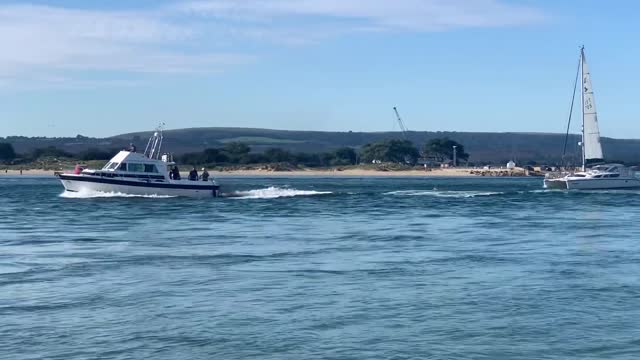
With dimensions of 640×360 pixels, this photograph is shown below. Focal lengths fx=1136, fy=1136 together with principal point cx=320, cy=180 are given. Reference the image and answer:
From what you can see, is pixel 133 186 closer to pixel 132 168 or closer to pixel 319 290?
pixel 132 168

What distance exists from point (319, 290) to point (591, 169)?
82.7 meters

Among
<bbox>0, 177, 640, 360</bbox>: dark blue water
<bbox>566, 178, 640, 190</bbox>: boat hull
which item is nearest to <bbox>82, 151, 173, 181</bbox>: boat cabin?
<bbox>0, 177, 640, 360</bbox>: dark blue water

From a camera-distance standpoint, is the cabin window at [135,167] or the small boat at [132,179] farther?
the cabin window at [135,167]

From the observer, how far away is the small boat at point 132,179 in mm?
79375

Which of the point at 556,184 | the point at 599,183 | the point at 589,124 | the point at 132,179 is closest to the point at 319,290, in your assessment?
the point at 132,179

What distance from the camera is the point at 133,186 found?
79938 millimetres

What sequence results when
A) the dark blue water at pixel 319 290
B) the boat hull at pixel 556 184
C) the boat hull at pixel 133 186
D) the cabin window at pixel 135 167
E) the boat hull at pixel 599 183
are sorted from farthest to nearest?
the boat hull at pixel 556 184 < the boat hull at pixel 599 183 < the cabin window at pixel 135 167 < the boat hull at pixel 133 186 < the dark blue water at pixel 319 290

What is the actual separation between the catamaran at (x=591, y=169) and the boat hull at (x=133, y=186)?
3660 cm

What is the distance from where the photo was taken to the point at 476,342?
22.2 m

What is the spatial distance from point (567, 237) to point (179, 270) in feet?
64.6

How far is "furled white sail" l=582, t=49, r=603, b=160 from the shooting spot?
354ft

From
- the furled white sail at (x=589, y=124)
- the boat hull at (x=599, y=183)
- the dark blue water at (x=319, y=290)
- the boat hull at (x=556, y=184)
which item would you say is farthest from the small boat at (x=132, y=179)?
the furled white sail at (x=589, y=124)

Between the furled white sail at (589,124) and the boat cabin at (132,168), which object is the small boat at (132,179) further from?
the furled white sail at (589,124)

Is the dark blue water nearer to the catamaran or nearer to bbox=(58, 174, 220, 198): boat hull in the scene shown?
bbox=(58, 174, 220, 198): boat hull
